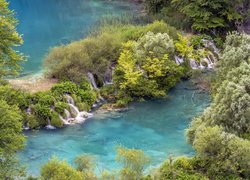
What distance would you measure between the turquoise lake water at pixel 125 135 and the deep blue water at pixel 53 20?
14.4 metres

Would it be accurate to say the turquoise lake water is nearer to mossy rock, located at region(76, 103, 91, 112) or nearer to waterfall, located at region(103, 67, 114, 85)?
mossy rock, located at region(76, 103, 91, 112)

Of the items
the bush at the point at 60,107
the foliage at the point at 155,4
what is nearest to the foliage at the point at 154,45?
the bush at the point at 60,107

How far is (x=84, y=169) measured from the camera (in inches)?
1082

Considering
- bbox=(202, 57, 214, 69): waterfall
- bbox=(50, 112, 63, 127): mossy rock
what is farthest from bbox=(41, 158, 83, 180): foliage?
bbox=(202, 57, 214, 69): waterfall

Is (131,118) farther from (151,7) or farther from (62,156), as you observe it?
(151,7)

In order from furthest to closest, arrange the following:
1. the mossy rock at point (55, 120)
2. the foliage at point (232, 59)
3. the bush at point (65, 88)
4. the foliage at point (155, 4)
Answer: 1. the foliage at point (155, 4)
2. the bush at point (65, 88)
3. the mossy rock at point (55, 120)
4. the foliage at point (232, 59)

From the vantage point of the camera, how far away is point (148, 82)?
46.3 meters

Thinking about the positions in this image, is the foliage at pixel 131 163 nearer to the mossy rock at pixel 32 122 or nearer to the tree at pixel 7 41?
the tree at pixel 7 41

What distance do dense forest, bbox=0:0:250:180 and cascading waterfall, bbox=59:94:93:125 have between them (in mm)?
91

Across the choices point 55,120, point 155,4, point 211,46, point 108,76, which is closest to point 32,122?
point 55,120

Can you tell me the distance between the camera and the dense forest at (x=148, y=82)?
1131 inches

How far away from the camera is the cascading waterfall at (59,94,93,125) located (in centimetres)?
4217

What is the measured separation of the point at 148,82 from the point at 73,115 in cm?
821

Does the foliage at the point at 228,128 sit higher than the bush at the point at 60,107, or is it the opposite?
the foliage at the point at 228,128
